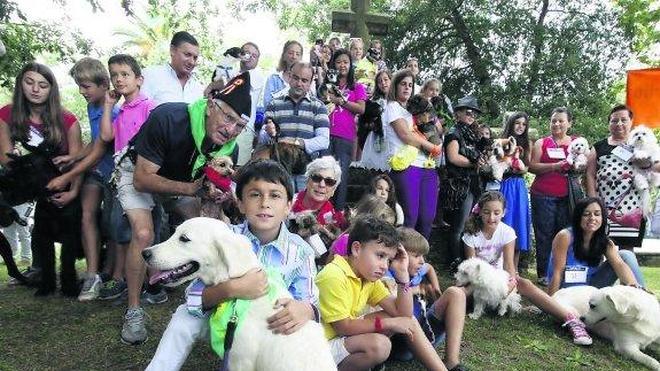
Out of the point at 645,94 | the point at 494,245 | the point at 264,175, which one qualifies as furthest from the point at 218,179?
the point at 645,94

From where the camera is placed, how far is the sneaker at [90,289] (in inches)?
169

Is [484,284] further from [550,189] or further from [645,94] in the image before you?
[645,94]

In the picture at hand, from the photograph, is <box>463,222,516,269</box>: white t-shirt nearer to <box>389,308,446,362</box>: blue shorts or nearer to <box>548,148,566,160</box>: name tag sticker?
<box>389,308,446,362</box>: blue shorts

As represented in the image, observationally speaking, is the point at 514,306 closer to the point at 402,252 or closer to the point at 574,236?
the point at 574,236

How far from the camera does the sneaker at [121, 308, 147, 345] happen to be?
11.6ft

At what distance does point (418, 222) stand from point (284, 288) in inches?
128

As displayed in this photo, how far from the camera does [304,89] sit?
503 centimetres

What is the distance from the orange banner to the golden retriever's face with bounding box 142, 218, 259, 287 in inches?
364

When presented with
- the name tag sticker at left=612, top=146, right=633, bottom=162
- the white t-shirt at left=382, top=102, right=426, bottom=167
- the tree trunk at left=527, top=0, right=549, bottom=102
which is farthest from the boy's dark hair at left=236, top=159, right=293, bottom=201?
the tree trunk at left=527, top=0, right=549, bottom=102

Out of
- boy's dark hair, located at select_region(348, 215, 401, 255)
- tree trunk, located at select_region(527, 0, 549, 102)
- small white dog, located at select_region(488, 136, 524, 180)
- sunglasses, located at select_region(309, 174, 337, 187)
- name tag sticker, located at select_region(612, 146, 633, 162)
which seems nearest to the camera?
boy's dark hair, located at select_region(348, 215, 401, 255)

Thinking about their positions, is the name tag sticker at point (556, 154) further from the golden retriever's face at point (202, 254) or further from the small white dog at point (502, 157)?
the golden retriever's face at point (202, 254)

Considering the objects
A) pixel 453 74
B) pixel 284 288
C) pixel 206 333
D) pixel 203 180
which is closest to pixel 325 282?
pixel 284 288

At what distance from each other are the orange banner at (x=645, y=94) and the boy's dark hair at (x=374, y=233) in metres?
8.28

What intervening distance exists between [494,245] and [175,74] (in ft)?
11.4
